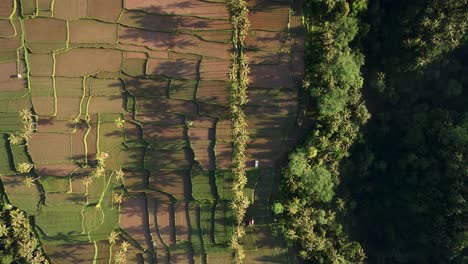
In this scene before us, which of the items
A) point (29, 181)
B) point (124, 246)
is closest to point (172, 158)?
point (124, 246)

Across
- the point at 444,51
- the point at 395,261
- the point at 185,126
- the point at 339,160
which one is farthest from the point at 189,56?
the point at 395,261

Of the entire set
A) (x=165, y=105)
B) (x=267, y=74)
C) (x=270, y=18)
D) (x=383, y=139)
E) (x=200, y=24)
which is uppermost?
(x=270, y=18)

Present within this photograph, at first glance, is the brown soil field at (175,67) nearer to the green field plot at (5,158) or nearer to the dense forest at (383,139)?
the dense forest at (383,139)

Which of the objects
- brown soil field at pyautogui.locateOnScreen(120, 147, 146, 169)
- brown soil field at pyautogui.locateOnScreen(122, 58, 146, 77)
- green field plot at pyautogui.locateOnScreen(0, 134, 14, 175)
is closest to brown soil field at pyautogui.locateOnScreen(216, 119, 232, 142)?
brown soil field at pyautogui.locateOnScreen(120, 147, 146, 169)

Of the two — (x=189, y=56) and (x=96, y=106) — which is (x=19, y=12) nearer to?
(x=96, y=106)

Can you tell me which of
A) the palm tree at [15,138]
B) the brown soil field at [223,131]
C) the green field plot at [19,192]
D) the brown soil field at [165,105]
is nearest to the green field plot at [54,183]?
the green field plot at [19,192]

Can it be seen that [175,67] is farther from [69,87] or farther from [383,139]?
[383,139]

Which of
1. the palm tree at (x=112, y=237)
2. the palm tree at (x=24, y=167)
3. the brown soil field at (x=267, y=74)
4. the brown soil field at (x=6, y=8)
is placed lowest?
the palm tree at (x=112, y=237)
